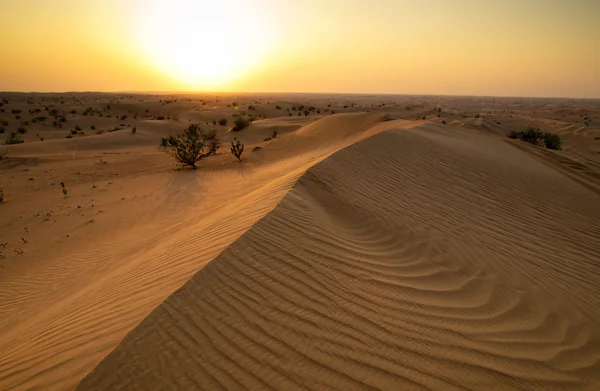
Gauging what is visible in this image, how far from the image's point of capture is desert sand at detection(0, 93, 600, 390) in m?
2.19

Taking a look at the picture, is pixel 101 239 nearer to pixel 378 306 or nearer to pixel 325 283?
pixel 325 283

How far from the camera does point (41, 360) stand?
2426 mm

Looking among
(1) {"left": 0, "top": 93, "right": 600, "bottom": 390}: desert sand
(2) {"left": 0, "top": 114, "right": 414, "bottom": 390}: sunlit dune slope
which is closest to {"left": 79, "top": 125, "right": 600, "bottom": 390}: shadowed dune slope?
(1) {"left": 0, "top": 93, "right": 600, "bottom": 390}: desert sand

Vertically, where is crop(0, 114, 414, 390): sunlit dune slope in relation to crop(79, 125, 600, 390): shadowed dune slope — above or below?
below

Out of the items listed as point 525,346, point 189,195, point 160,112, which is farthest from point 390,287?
point 160,112

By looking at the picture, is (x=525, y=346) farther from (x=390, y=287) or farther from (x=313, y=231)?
(x=313, y=231)

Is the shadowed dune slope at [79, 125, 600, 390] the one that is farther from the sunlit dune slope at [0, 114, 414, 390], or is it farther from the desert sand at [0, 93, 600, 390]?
the sunlit dune slope at [0, 114, 414, 390]

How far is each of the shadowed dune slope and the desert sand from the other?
1cm

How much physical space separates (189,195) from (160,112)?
1252 inches

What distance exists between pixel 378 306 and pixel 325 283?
50cm

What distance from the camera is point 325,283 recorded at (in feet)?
9.73

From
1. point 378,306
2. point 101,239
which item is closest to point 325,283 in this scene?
point 378,306

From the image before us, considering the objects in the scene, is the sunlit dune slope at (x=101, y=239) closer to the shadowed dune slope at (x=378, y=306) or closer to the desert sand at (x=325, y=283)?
the desert sand at (x=325, y=283)

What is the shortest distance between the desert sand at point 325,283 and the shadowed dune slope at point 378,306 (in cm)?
1
